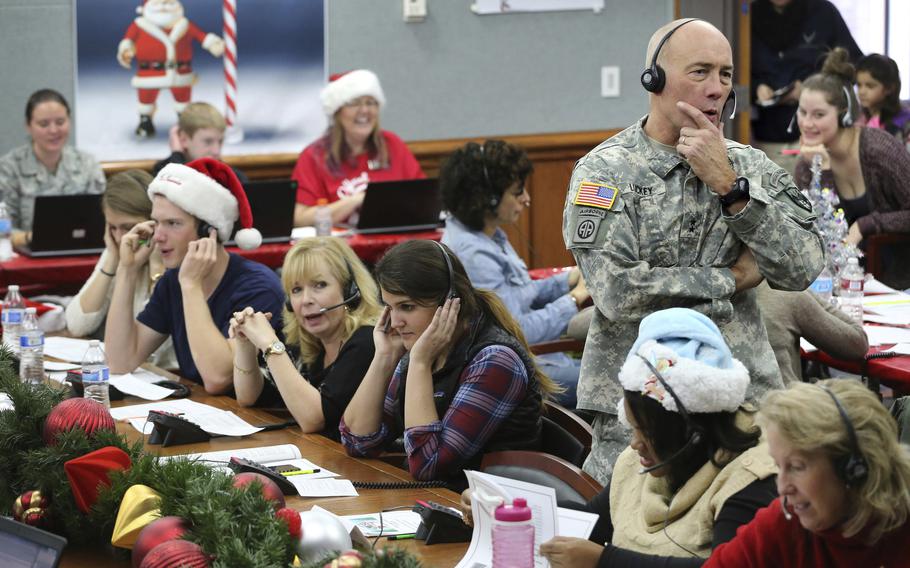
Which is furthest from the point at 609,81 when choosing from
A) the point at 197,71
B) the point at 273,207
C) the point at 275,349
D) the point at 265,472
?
the point at 265,472

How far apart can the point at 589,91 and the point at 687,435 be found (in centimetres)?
610

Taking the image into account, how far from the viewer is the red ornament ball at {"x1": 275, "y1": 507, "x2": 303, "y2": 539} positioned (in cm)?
199

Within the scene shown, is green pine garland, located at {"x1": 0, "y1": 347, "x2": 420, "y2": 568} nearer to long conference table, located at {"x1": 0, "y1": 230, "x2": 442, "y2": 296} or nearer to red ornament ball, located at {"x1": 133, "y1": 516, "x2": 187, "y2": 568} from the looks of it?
red ornament ball, located at {"x1": 133, "y1": 516, "x2": 187, "y2": 568}

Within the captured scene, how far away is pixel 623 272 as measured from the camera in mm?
2693

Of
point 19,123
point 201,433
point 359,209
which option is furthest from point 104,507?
point 19,123

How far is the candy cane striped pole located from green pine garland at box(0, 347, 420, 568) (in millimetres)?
4659

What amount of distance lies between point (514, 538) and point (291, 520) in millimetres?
360

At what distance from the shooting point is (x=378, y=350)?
329cm

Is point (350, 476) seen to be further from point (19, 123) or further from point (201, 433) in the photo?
point (19, 123)

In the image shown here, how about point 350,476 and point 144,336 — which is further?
point 144,336

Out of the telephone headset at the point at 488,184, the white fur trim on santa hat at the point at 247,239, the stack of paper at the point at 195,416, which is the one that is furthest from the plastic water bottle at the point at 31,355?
the telephone headset at the point at 488,184

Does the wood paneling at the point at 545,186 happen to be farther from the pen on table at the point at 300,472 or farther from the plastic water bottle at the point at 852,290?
the pen on table at the point at 300,472

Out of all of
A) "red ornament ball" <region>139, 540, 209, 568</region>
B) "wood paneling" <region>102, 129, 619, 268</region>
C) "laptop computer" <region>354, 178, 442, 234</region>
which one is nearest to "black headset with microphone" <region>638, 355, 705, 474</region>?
"red ornament ball" <region>139, 540, 209, 568</region>

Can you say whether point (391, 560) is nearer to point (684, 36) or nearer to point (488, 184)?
point (684, 36)
